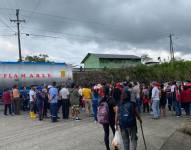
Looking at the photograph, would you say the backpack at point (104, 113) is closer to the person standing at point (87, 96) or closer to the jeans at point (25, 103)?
the person standing at point (87, 96)

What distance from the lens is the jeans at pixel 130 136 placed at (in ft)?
31.6

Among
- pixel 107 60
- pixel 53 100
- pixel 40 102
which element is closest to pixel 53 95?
pixel 53 100

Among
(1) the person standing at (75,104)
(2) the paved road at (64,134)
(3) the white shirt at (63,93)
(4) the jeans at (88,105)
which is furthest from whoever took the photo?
(4) the jeans at (88,105)

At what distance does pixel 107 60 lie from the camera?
75312 millimetres

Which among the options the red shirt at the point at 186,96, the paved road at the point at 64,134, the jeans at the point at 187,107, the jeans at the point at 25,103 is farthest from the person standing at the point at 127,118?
the jeans at the point at 25,103

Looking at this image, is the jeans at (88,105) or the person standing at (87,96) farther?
the jeans at (88,105)

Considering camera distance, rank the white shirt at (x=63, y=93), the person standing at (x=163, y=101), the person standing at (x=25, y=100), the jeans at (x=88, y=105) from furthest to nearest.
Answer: the person standing at (x=25, y=100), the jeans at (x=88, y=105), the person standing at (x=163, y=101), the white shirt at (x=63, y=93)

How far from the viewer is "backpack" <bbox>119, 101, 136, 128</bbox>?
9508 millimetres

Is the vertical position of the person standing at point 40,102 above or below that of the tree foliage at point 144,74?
below

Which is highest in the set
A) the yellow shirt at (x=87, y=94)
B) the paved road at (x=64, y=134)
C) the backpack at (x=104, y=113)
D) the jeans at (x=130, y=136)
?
the yellow shirt at (x=87, y=94)

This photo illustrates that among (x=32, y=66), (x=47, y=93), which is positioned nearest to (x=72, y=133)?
(x=47, y=93)

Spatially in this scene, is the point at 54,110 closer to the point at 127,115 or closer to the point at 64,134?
the point at 64,134

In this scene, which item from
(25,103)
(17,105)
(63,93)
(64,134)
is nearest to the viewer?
(64,134)

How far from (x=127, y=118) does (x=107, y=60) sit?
216 ft
